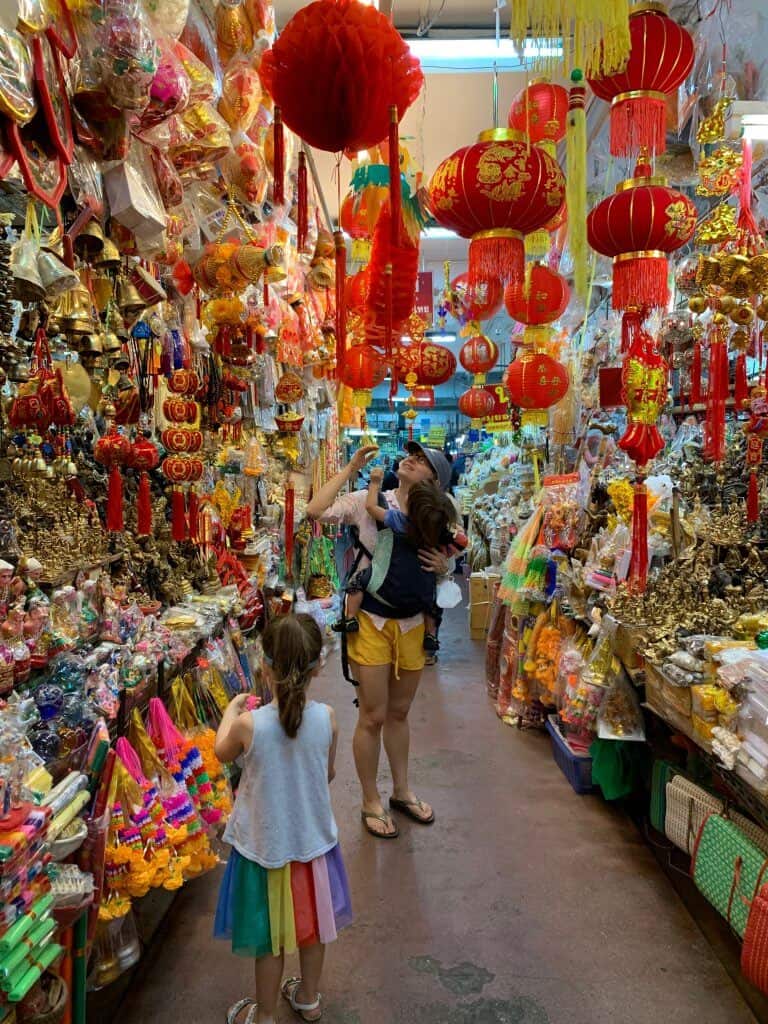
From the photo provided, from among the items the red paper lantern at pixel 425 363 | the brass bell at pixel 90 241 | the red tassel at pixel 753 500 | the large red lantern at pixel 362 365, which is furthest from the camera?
the red paper lantern at pixel 425 363

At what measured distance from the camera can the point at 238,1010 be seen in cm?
178

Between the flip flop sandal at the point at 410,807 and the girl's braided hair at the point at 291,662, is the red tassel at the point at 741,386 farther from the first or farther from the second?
the flip flop sandal at the point at 410,807

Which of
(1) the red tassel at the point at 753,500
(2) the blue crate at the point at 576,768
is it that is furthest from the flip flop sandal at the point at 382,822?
(1) the red tassel at the point at 753,500

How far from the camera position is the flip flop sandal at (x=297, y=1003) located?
1766 millimetres

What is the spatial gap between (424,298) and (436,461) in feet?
14.7

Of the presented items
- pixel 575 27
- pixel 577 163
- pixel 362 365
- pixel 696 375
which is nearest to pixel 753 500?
pixel 696 375

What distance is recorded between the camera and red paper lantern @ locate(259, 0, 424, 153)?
5.44 feet

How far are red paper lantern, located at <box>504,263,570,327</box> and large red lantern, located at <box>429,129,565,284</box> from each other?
1191 mm

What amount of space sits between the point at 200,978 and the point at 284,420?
129 inches

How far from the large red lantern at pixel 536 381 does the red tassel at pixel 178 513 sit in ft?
7.53

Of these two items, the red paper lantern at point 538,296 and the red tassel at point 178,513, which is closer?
the red tassel at point 178,513

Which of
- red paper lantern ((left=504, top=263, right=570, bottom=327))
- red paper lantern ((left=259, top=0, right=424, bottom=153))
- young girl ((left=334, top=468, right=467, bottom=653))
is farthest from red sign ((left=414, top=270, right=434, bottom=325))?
red paper lantern ((left=259, top=0, right=424, bottom=153))

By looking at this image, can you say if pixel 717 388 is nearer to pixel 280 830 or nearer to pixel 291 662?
pixel 291 662

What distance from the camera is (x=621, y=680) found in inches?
106
